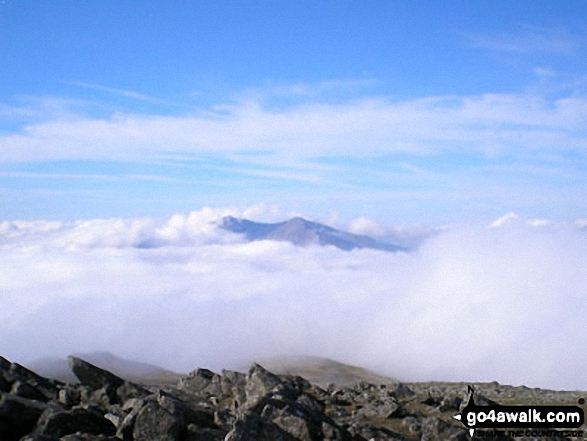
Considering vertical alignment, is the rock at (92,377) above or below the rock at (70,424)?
above

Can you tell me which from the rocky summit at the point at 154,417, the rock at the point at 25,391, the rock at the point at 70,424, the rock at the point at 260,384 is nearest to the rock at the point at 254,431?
the rocky summit at the point at 154,417

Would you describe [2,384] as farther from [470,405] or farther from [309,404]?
[470,405]

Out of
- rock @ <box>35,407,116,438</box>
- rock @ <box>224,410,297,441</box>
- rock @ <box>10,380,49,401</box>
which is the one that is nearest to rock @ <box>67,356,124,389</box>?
rock @ <box>10,380,49,401</box>

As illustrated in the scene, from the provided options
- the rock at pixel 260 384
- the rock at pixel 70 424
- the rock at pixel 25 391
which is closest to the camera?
the rock at pixel 70 424

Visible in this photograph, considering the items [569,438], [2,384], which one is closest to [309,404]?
[569,438]

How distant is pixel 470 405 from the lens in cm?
4353

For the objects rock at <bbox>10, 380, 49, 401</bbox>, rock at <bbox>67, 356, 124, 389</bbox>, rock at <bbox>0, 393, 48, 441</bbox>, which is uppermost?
rock at <bbox>67, 356, 124, 389</bbox>

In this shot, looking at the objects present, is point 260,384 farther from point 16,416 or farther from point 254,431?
point 254,431

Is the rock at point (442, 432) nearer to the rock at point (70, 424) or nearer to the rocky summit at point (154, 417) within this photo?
the rocky summit at point (154, 417)

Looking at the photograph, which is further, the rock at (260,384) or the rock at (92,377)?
the rock at (260,384)

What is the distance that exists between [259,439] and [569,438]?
25751 mm

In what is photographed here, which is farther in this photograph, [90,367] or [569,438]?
[90,367]

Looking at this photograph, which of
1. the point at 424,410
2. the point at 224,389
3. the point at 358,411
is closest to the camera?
the point at 358,411

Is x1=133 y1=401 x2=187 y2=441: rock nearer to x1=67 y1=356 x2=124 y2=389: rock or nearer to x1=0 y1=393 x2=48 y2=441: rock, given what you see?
x1=0 y1=393 x2=48 y2=441: rock
